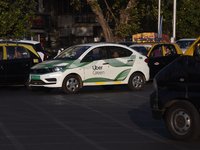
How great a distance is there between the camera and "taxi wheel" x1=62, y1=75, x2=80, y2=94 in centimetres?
1528

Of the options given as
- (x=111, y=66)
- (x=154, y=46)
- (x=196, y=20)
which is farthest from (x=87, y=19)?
(x=111, y=66)

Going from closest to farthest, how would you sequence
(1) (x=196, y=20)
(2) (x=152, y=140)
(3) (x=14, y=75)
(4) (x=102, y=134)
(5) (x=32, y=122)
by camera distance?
1. (2) (x=152, y=140)
2. (4) (x=102, y=134)
3. (5) (x=32, y=122)
4. (3) (x=14, y=75)
5. (1) (x=196, y=20)

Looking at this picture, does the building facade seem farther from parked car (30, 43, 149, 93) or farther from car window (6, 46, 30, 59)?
parked car (30, 43, 149, 93)

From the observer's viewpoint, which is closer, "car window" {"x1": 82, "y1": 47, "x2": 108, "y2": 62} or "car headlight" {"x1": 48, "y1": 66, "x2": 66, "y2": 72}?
"car headlight" {"x1": 48, "y1": 66, "x2": 66, "y2": 72}

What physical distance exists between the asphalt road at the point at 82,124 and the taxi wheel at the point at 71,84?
0.46 meters

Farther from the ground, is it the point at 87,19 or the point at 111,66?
the point at 87,19

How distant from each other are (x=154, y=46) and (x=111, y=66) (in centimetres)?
407

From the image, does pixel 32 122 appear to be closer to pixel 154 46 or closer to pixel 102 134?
pixel 102 134

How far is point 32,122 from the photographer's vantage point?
9.70 metres

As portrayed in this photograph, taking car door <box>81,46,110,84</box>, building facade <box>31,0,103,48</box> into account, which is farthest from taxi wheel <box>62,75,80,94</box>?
building facade <box>31,0,103,48</box>

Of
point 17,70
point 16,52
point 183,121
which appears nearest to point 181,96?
point 183,121

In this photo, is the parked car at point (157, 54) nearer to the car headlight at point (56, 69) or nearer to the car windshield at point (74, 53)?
the car windshield at point (74, 53)

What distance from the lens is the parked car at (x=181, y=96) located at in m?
7.30

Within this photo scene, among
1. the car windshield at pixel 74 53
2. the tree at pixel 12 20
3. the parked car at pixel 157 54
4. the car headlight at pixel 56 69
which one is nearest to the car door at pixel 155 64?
the parked car at pixel 157 54
